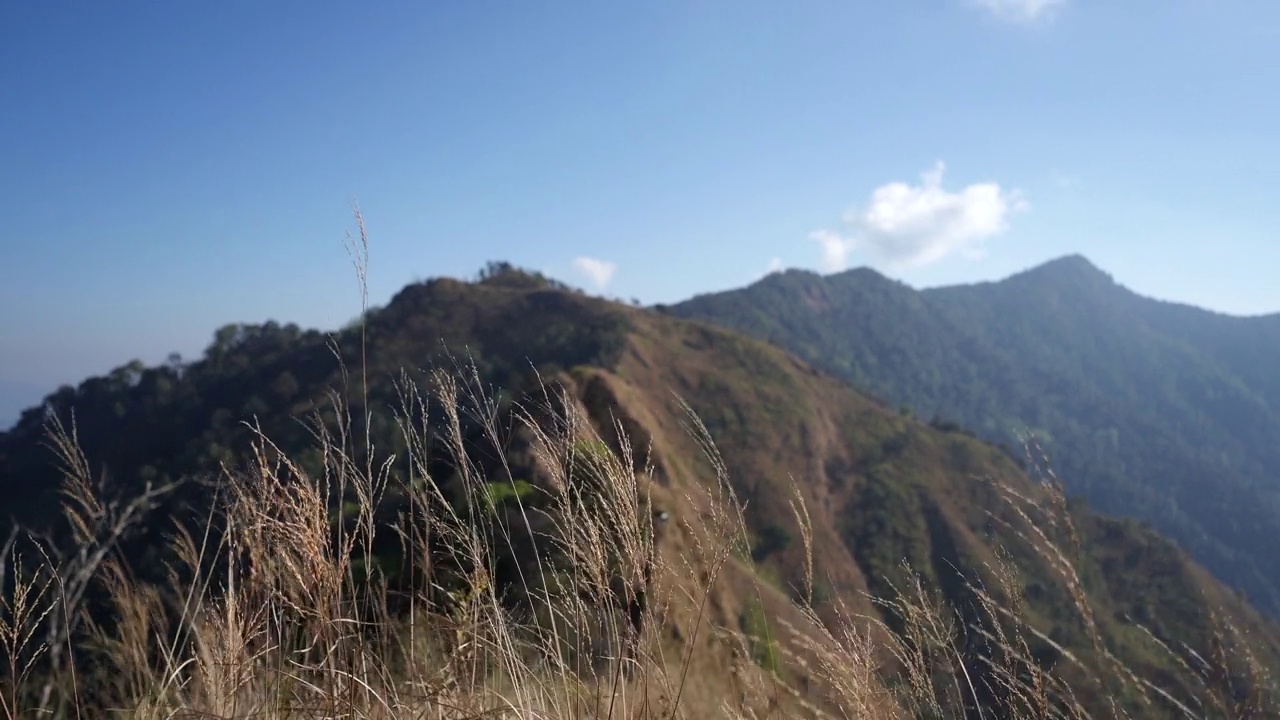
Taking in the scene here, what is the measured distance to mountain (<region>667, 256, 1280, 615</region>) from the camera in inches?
1971

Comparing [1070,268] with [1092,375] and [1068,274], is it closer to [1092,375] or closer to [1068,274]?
[1068,274]

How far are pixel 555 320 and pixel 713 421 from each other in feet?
30.6

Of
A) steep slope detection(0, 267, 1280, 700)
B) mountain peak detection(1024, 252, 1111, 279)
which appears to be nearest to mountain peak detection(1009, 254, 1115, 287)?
mountain peak detection(1024, 252, 1111, 279)

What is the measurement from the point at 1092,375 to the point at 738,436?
61263 millimetres

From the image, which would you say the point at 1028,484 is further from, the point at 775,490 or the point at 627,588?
the point at 627,588

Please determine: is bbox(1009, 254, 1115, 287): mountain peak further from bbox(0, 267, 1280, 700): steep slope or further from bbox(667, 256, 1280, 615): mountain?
bbox(0, 267, 1280, 700): steep slope

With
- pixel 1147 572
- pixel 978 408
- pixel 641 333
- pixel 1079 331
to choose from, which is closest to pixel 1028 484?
pixel 1147 572

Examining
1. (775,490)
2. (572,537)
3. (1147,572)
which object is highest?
(572,537)

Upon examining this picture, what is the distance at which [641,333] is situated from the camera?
32625 millimetres

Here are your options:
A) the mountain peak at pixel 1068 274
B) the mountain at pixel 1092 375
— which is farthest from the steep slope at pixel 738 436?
the mountain peak at pixel 1068 274

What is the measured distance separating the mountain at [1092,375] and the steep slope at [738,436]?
20218 millimetres

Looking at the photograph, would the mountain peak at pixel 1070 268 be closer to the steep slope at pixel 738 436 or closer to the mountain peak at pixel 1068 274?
the mountain peak at pixel 1068 274

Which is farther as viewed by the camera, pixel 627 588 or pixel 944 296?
pixel 944 296

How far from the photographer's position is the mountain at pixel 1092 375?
164 ft
